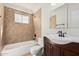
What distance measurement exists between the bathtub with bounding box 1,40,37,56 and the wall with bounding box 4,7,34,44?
0.19 feet

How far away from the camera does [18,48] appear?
1371mm

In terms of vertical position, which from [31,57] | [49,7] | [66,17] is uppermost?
[49,7]

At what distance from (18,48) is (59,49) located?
0.59 m

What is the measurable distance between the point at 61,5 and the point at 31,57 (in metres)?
0.88

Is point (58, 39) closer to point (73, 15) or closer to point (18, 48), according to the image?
point (73, 15)

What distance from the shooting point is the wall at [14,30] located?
1.32 metres

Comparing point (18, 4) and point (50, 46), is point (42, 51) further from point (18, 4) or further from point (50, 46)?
point (18, 4)

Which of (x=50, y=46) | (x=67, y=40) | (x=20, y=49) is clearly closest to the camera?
(x=67, y=40)

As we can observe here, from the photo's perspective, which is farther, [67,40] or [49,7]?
[49,7]

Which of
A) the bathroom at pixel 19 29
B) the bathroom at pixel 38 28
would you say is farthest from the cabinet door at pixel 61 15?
the bathroom at pixel 19 29

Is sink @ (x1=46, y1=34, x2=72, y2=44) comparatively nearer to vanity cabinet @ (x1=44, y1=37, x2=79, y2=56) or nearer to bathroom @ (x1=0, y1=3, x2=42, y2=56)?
vanity cabinet @ (x1=44, y1=37, x2=79, y2=56)

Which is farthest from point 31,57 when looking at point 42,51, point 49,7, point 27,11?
point 49,7

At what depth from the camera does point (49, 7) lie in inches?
56.2

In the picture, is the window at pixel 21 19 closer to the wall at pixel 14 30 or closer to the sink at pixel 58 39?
the wall at pixel 14 30
